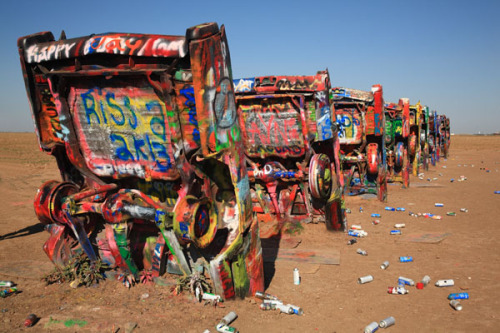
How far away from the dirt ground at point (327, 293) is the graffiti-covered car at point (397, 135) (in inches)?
170

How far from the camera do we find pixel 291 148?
746cm

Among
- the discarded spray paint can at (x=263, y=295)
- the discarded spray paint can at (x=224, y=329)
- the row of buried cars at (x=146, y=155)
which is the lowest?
the discarded spray paint can at (x=224, y=329)

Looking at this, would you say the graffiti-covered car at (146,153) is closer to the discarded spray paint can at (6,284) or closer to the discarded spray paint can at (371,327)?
the discarded spray paint can at (6,284)

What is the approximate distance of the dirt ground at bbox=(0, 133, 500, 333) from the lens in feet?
14.1

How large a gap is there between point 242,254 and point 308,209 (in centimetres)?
360

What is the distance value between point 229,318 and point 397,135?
10.5 m

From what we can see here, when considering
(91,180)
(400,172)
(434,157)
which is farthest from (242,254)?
(434,157)

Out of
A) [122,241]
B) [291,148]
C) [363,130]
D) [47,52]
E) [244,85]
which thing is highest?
[47,52]

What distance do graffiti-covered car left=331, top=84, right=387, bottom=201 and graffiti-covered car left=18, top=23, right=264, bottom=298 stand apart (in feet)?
18.5

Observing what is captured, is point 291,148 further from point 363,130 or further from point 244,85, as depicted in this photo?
point 363,130

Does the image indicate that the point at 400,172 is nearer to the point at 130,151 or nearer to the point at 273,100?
the point at 273,100

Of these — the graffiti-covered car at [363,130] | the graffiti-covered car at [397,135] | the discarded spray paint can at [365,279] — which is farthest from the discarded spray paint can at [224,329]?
the graffiti-covered car at [397,135]

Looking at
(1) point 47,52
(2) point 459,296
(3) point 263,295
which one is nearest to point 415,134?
(2) point 459,296

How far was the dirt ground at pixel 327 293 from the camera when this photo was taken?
4.29 m
